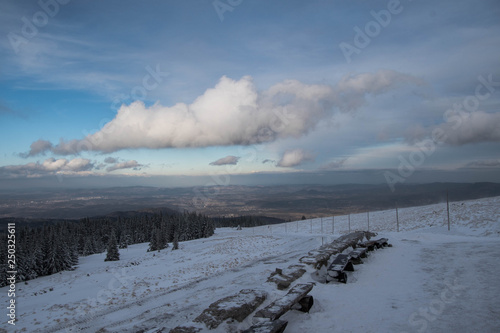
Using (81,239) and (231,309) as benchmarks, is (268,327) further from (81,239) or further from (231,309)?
(81,239)

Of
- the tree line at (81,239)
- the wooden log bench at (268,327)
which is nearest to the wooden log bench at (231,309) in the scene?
the wooden log bench at (268,327)

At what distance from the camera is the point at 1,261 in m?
40.6

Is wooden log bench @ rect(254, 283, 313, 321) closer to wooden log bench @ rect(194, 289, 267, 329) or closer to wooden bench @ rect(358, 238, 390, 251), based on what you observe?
wooden log bench @ rect(194, 289, 267, 329)

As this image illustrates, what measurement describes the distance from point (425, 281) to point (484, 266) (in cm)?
346

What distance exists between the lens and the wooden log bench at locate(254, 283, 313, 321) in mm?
5672

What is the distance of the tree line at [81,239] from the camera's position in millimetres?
42281

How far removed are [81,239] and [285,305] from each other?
8228 cm

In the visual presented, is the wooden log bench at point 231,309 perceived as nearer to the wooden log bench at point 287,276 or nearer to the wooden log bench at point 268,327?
the wooden log bench at point 268,327

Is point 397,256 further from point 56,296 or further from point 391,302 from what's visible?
point 56,296

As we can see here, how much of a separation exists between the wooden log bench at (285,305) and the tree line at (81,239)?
4606 centimetres

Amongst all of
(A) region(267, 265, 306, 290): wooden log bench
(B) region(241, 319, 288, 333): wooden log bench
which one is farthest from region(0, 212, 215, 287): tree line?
(B) region(241, 319, 288, 333): wooden log bench

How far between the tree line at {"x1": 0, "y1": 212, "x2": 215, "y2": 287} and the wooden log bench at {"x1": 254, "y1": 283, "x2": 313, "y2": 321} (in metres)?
46.1

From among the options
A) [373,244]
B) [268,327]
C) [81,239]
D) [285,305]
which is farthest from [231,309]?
[81,239]

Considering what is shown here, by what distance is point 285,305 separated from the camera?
6000 millimetres
